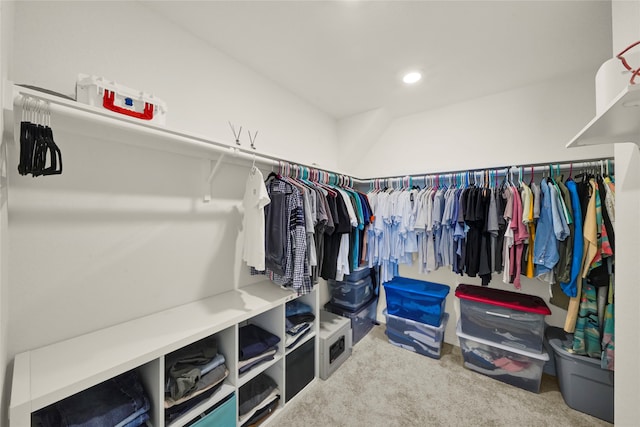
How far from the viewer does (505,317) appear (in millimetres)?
1837

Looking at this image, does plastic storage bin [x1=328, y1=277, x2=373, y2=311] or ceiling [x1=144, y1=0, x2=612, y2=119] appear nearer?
ceiling [x1=144, y1=0, x2=612, y2=119]

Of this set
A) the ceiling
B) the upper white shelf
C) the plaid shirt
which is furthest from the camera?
the plaid shirt

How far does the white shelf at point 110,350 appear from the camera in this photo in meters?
0.75

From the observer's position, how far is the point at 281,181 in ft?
5.25

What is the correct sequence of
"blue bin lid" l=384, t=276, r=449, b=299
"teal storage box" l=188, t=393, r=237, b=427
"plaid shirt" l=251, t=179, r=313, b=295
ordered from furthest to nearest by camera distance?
"blue bin lid" l=384, t=276, r=449, b=299, "plaid shirt" l=251, t=179, r=313, b=295, "teal storage box" l=188, t=393, r=237, b=427

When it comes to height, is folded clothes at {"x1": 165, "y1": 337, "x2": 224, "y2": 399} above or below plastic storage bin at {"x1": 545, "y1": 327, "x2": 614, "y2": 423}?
above

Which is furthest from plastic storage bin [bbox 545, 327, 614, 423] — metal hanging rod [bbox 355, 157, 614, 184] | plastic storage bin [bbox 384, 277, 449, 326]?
metal hanging rod [bbox 355, 157, 614, 184]

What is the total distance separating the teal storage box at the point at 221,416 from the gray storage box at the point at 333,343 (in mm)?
768

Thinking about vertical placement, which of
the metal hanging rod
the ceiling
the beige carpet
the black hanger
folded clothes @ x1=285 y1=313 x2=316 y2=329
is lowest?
the beige carpet

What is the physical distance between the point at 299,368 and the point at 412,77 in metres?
2.46

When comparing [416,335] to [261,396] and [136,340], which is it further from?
[136,340]

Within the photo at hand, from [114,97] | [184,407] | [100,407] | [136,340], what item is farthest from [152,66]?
[184,407]

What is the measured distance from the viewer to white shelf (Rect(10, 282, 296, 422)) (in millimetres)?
751

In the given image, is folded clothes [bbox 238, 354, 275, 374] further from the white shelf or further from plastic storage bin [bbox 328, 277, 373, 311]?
plastic storage bin [bbox 328, 277, 373, 311]
